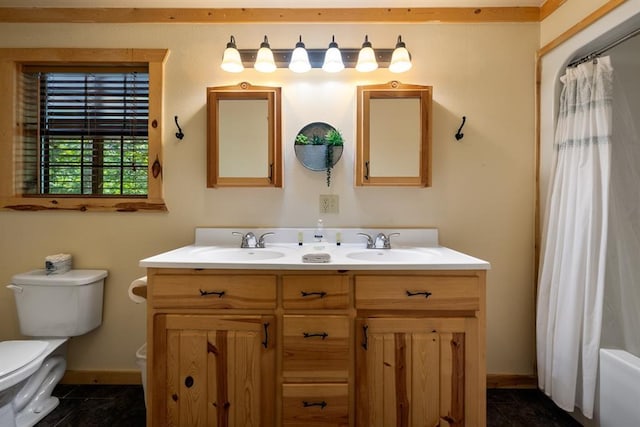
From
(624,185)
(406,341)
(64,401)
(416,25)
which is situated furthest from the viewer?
(416,25)

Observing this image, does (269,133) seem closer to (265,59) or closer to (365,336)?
(265,59)

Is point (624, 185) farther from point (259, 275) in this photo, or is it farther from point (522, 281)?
point (259, 275)

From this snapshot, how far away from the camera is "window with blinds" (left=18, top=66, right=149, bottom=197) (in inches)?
73.5

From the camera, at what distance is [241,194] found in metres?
1.82

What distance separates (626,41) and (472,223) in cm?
112

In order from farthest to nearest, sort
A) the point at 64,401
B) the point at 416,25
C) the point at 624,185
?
the point at 416,25
the point at 64,401
the point at 624,185

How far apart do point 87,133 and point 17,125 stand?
38 centimetres

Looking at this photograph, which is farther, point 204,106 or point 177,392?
point 204,106

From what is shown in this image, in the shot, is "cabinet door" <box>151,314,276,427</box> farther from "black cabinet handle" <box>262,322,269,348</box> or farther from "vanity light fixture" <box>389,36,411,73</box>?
"vanity light fixture" <box>389,36,411,73</box>

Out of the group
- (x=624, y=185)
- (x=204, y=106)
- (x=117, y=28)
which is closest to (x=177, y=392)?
(x=204, y=106)

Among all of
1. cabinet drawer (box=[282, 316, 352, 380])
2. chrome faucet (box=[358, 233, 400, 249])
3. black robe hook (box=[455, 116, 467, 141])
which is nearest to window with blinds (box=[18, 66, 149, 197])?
cabinet drawer (box=[282, 316, 352, 380])

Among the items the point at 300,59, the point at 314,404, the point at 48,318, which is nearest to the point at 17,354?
the point at 48,318

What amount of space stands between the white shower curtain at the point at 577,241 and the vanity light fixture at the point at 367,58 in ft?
3.28

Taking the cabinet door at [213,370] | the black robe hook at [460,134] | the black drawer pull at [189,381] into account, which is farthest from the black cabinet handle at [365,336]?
the black robe hook at [460,134]
